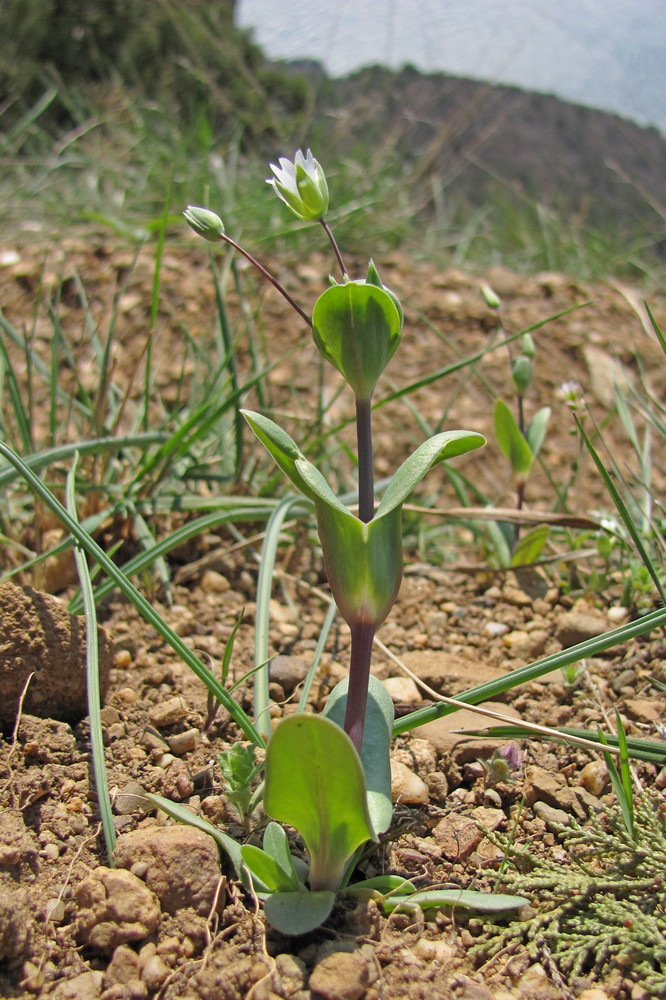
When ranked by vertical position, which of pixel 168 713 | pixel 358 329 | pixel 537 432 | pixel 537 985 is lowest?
pixel 537 985

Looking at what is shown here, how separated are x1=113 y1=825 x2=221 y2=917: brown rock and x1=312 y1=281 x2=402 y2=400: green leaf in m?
0.56

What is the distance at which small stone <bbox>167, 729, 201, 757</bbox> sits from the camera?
44.6 inches

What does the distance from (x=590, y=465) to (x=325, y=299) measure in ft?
6.22

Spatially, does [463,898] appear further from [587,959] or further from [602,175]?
[602,175]

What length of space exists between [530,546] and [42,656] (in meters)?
0.99

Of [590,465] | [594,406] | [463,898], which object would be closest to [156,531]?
[463,898]

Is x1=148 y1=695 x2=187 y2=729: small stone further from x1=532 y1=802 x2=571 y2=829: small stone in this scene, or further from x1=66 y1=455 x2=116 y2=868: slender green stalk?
x1=532 y1=802 x2=571 y2=829: small stone

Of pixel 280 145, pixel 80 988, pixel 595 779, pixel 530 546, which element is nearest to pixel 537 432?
pixel 530 546

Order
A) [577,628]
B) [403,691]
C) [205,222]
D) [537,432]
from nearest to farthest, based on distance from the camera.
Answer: [205,222]
[403,691]
[577,628]
[537,432]

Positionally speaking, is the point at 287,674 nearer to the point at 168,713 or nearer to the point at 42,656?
the point at 168,713

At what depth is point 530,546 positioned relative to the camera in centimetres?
163

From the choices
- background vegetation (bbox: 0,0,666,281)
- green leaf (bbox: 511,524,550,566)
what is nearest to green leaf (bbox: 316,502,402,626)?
green leaf (bbox: 511,524,550,566)

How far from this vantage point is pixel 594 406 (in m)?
2.78

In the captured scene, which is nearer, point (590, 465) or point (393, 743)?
point (393, 743)
